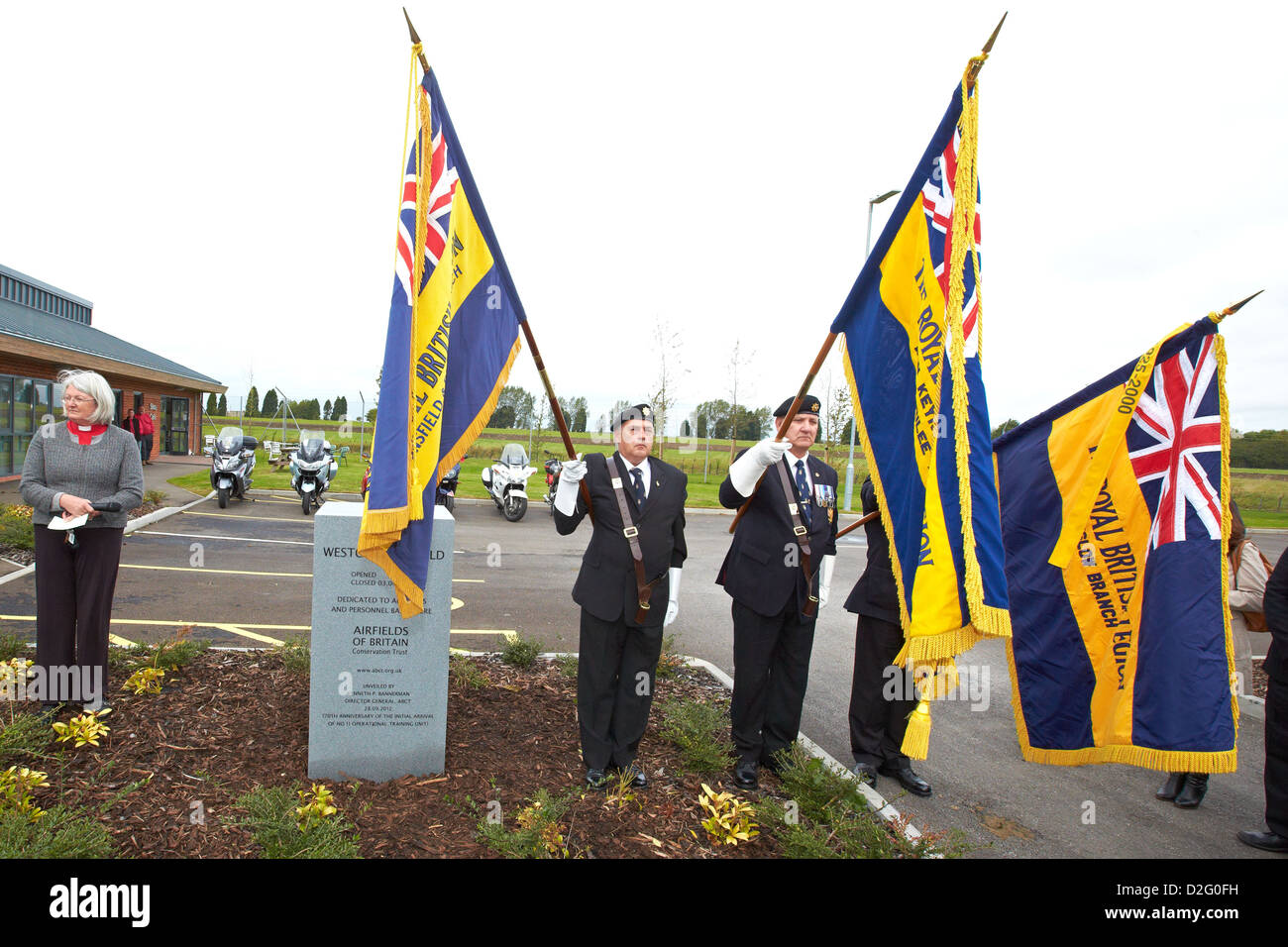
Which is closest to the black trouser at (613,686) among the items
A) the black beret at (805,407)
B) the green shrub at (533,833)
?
the green shrub at (533,833)

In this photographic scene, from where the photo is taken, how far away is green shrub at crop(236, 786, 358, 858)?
2.72 meters

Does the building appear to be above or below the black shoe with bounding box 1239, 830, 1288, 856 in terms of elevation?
above

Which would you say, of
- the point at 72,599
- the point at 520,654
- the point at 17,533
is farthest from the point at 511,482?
the point at 72,599

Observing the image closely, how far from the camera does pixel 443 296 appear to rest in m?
3.39

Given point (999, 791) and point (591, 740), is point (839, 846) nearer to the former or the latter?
point (591, 740)

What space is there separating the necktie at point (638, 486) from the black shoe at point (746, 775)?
4.92 ft

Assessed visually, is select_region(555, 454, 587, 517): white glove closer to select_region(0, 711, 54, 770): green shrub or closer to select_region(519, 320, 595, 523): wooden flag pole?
select_region(519, 320, 595, 523): wooden flag pole

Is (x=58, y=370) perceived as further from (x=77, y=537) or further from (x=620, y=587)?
(x=620, y=587)

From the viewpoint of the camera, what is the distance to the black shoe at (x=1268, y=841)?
3.50 m

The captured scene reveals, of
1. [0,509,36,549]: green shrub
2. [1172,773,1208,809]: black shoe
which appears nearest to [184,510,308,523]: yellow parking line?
[0,509,36,549]: green shrub

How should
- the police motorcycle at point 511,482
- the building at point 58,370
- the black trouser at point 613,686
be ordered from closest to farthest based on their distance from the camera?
the black trouser at point 613,686 → the police motorcycle at point 511,482 → the building at point 58,370

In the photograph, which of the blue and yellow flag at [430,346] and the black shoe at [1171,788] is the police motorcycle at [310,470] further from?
the black shoe at [1171,788]

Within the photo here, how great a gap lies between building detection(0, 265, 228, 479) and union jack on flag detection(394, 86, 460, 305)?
10.5 meters

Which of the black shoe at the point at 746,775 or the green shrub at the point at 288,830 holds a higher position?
the green shrub at the point at 288,830
